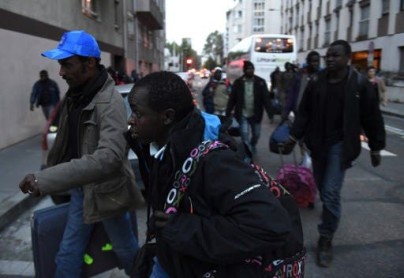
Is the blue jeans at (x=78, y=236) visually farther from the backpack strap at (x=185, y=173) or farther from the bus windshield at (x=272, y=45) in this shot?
the bus windshield at (x=272, y=45)

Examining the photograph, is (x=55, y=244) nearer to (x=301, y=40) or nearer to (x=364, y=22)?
(x=364, y=22)

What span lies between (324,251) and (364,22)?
27.1 m

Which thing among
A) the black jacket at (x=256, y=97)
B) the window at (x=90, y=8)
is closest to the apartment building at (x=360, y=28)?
the window at (x=90, y=8)

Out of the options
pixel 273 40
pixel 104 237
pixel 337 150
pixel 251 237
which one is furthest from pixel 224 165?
pixel 273 40

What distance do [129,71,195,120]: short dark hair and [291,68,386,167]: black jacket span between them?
242cm

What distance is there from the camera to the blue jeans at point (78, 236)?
2.78 meters

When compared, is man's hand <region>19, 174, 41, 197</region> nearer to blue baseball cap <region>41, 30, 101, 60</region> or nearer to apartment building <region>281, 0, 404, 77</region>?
blue baseball cap <region>41, 30, 101, 60</region>

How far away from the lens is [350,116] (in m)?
3.72

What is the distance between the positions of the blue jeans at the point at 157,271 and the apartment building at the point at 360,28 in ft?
62.6

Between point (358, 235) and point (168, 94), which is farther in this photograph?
point (358, 235)

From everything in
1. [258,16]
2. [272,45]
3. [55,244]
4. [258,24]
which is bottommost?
[55,244]

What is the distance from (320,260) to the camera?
12.9ft

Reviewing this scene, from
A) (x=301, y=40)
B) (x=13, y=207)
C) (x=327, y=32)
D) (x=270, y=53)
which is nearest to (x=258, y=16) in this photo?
(x=301, y=40)

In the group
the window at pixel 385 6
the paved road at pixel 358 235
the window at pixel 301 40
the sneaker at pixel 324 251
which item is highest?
the window at pixel 385 6
